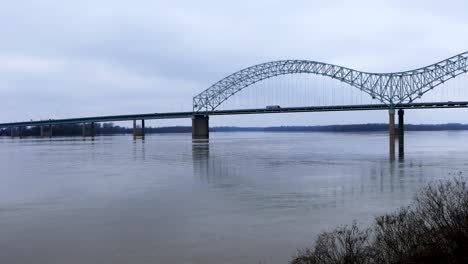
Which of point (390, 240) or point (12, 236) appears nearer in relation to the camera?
point (390, 240)

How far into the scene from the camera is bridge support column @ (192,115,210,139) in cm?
13062

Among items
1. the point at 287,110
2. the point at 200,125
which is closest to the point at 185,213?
the point at 287,110

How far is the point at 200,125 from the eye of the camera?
13325 cm

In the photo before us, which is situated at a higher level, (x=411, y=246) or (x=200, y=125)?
(x=200, y=125)

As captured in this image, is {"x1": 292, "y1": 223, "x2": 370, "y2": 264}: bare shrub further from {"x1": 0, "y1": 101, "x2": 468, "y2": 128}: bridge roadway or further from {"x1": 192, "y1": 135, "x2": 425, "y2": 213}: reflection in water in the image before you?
{"x1": 0, "y1": 101, "x2": 468, "y2": 128}: bridge roadway

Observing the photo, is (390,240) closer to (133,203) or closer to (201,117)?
(133,203)

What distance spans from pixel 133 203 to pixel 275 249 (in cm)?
727

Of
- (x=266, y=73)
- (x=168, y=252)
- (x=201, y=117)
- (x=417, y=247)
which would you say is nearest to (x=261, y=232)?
(x=168, y=252)

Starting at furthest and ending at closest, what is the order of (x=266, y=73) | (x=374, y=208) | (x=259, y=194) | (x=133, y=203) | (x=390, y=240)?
(x=266, y=73) < (x=259, y=194) < (x=133, y=203) < (x=374, y=208) < (x=390, y=240)

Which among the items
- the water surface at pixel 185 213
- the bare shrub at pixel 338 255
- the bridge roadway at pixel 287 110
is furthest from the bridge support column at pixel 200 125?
the bare shrub at pixel 338 255

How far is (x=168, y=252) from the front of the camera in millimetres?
9727

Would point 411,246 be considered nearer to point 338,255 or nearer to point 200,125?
point 338,255

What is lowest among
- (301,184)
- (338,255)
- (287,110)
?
(301,184)

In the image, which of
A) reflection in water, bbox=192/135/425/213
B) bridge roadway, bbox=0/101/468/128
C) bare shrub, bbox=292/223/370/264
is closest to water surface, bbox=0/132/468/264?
reflection in water, bbox=192/135/425/213
